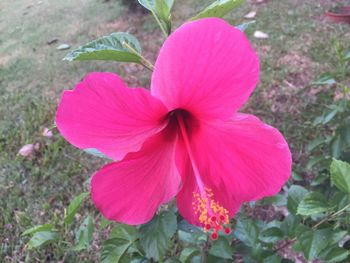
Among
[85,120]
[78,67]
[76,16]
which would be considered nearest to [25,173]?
[78,67]

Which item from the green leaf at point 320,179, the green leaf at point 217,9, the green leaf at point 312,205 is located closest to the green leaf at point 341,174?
the green leaf at point 312,205

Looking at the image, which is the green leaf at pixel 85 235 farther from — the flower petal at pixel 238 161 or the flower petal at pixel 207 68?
the flower petal at pixel 207 68

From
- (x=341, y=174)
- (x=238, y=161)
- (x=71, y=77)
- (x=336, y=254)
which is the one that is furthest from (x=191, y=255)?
(x=71, y=77)

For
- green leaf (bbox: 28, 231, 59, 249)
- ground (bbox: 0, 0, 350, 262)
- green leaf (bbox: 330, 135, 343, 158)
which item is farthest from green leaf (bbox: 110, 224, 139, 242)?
green leaf (bbox: 330, 135, 343, 158)

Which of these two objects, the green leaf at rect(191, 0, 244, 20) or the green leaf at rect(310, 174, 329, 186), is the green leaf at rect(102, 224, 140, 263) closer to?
the green leaf at rect(191, 0, 244, 20)

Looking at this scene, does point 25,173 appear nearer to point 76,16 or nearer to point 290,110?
point 290,110

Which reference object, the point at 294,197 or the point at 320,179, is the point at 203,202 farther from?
the point at 320,179
